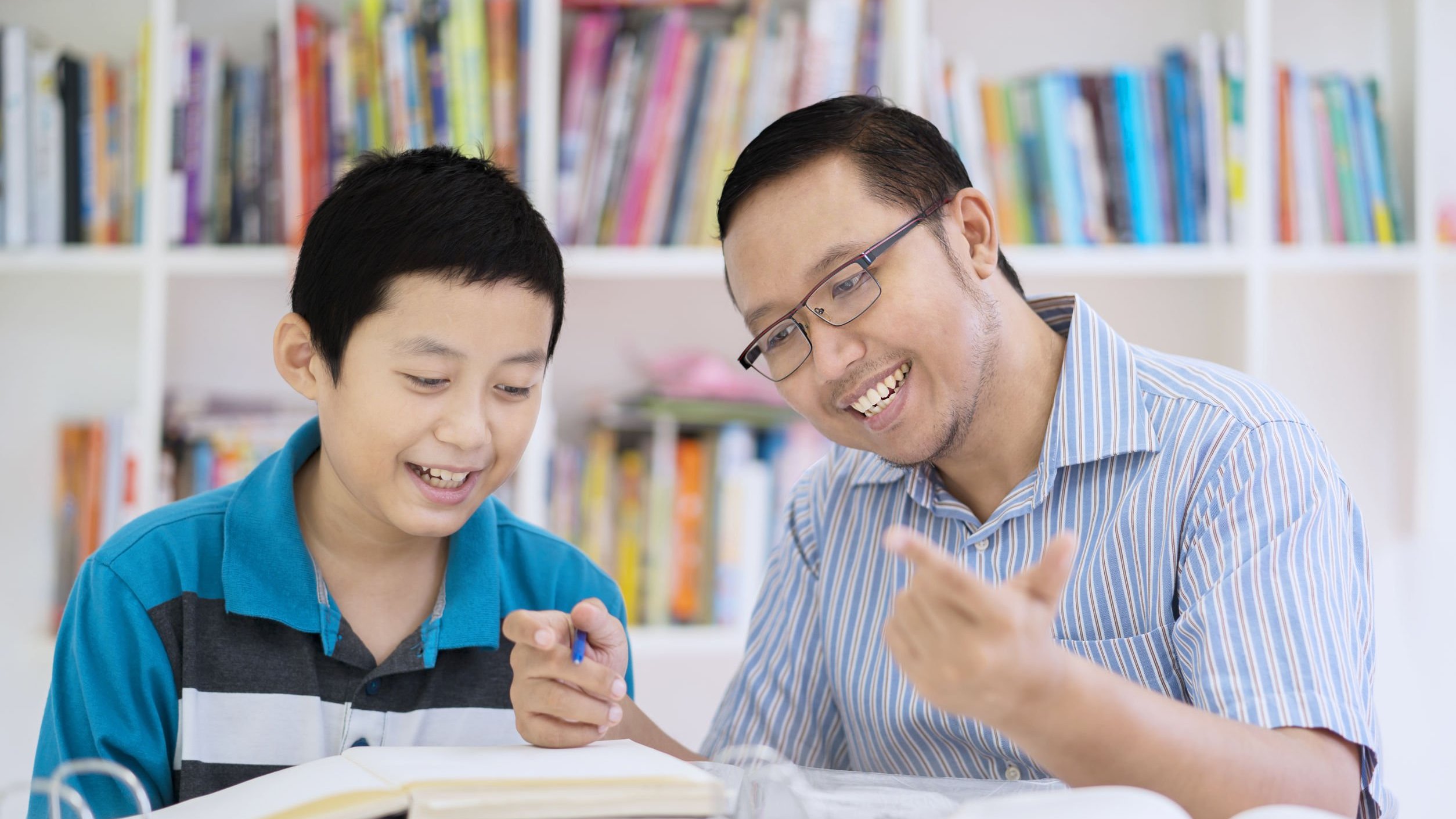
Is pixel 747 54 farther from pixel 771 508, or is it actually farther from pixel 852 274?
pixel 852 274

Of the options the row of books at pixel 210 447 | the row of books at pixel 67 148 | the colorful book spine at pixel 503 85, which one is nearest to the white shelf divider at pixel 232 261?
the row of books at pixel 67 148

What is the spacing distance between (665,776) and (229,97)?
Answer: 5.43 ft

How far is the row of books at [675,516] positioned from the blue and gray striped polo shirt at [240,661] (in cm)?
81

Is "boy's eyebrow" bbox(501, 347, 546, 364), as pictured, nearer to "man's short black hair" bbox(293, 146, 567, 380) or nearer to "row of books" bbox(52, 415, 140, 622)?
"man's short black hair" bbox(293, 146, 567, 380)

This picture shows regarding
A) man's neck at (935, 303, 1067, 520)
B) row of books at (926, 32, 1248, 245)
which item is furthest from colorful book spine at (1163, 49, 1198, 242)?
man's neck at (935, 303, 1067, 520)

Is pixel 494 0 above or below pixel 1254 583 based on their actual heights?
above

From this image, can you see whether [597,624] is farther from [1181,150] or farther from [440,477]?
[1181,150]

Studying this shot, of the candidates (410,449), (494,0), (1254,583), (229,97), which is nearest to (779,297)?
(410,449)

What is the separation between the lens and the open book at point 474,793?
0.64 m

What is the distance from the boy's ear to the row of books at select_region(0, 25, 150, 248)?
102 cm

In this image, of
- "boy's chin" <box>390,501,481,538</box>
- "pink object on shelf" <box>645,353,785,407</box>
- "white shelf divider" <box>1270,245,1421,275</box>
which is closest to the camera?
"boy's chin" <box>390,501,481,538</box>

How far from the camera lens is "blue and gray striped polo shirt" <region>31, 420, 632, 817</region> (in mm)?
955

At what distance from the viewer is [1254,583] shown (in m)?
0.88

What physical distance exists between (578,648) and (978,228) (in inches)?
22.4
